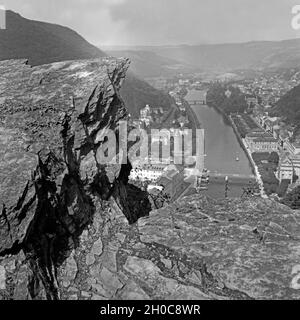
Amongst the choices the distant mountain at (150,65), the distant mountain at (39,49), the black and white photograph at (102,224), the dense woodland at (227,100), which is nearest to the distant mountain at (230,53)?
the distant mountain at (150,65)

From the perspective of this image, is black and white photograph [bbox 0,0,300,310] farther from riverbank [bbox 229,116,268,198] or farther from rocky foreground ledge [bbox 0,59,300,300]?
riverbank [bbox 229,116,268,198]

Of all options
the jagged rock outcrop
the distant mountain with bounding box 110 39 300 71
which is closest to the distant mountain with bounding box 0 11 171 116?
the jagged rock outcrop

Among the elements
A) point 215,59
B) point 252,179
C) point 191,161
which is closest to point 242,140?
point 191,161

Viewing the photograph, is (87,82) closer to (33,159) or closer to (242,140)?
(33,159)

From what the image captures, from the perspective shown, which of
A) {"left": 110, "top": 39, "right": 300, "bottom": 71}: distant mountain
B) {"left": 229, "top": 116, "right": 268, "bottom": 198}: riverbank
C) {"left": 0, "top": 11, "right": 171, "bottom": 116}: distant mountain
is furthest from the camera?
{"left": 110, "top": 39, "right": 300, "bottom": 71}: distant mountain

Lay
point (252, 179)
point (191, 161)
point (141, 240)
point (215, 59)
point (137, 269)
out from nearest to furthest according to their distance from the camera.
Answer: point (137, 269) → point (141, 240) → point (252, 179) → point (191, 161) → point (215, 59)

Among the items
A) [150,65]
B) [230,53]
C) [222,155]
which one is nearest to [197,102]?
[222,155]

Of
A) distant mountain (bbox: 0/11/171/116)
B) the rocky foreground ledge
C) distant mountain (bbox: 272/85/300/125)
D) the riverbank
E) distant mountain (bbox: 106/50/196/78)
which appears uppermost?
distant mountain (bbox: 106/50/196/78)
